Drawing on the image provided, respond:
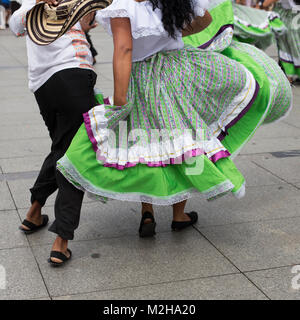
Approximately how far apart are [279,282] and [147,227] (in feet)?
3.10

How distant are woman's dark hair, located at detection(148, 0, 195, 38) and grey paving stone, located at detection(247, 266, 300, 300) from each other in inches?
56.4

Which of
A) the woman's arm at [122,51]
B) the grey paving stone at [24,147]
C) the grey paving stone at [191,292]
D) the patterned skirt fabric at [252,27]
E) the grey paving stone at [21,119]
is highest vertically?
the woman's arm at [122,51]

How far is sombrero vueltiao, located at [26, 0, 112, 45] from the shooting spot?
3.34m

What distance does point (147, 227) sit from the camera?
392cm

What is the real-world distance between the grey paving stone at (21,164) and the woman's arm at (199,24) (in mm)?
2049

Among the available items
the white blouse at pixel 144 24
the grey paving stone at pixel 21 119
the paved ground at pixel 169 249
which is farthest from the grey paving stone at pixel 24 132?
the white blouse at pixel 144 24

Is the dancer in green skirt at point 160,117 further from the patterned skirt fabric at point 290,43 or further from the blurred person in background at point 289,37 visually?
the patterned skirt fabric at point 290,43

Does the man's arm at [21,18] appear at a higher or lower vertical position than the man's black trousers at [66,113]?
higher

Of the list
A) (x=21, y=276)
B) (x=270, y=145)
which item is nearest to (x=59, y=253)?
(x=21, y=276)

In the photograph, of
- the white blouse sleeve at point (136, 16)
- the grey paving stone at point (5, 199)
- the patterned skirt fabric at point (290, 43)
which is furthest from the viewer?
the patterned skirt fabric at point (290, 43)

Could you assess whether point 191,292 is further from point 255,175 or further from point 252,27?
point 252,27

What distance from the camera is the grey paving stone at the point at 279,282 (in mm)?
3207
